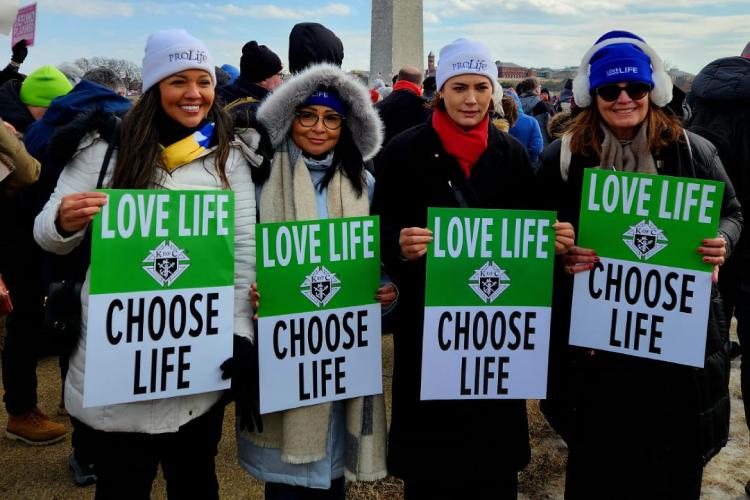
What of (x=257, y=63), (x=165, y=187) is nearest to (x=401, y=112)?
→ (x=257, y=63)

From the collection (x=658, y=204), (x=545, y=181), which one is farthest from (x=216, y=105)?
(x=658, y=204)

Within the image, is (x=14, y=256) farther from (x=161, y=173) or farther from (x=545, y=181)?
(x=545, y=181)

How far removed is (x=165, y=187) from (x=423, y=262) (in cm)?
105

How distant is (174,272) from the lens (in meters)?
2.07

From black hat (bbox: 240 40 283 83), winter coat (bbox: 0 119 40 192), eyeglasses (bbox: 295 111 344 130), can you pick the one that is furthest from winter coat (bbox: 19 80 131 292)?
black hat (bbox: 240 40 283 83)

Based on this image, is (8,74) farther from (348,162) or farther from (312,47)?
(348,162)

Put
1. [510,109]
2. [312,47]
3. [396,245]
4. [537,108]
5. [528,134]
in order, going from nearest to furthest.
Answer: [396,245] → [312,47] → [510,109] → [528,134] → [537,108]

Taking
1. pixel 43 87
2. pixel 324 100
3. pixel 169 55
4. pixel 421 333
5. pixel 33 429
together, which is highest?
pixel 43 87

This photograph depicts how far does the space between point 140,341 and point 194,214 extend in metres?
0.48

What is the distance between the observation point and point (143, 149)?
2.08m

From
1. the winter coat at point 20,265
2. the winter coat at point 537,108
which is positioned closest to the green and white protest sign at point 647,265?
the winter coat at point 20,265

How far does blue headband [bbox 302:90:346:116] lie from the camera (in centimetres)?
234

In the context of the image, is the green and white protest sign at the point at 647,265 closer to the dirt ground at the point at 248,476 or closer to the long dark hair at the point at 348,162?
the long dark hair at the point at 348,162

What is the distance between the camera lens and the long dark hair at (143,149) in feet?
6.73
